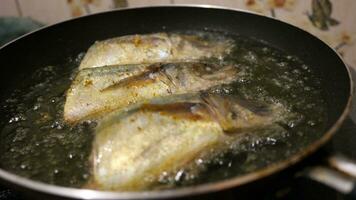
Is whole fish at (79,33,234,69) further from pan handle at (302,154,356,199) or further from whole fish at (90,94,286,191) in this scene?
pan handle at (302,154,356,199)

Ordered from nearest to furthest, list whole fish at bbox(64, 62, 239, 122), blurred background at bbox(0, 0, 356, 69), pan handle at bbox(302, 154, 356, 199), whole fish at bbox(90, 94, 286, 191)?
pan handle at bbox(302, 154, 356, 199), whole fish at bbox(90, 94, 286, 191), whole fish at bbox(64, 62, 239, 122), blurred background at bbox(0, 0, 356, 69)

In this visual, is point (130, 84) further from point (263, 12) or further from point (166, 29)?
point (263, 12)

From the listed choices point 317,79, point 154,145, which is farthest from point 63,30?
point 317,79

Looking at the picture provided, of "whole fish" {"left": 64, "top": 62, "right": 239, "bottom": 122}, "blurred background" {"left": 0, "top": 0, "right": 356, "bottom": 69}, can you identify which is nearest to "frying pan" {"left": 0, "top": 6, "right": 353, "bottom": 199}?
"blurred background" {"left": 0, "top": 0, "right": 356, "bottom": 69}

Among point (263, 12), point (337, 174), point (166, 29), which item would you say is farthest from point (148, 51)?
point (337, 174)

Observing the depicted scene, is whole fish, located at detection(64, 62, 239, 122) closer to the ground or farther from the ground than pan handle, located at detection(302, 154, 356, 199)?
closer to the ground

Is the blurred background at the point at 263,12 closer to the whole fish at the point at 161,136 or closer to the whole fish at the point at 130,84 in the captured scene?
the whole fish at the point at 130,84
